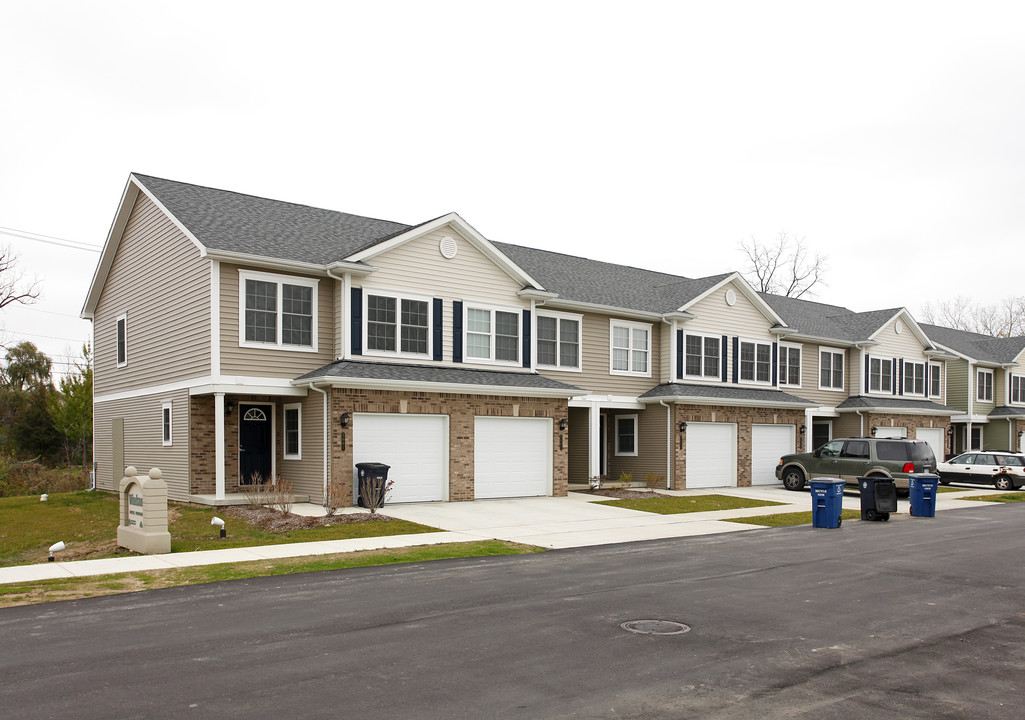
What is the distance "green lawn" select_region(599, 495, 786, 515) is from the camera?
22000mm

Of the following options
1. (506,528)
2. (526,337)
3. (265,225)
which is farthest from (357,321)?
(506,528)

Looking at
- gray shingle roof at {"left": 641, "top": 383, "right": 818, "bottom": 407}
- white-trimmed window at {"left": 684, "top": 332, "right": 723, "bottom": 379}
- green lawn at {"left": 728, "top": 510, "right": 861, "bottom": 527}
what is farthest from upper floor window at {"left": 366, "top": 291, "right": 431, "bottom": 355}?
white-trimmed window at {"left": 684, "top": 332, "right": 723, "bottom": 379}

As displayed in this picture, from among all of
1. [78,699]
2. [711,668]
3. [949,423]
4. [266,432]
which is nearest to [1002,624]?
[711,668]

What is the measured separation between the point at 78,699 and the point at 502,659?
11.1 feet

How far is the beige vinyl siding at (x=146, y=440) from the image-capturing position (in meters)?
21.1

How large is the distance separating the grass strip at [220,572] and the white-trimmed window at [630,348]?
14095 mm

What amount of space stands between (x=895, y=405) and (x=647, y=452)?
14996 millimetres

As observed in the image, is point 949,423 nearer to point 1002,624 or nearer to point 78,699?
point 1002,624

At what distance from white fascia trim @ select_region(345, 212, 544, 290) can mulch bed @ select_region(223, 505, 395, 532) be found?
631cm

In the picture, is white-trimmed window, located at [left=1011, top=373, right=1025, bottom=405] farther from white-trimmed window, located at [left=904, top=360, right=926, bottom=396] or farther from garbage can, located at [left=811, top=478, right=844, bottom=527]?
garbage can, located at [left=811, top=478, right=844, bottom=527]

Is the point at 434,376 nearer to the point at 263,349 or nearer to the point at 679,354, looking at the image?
the point at 263,349

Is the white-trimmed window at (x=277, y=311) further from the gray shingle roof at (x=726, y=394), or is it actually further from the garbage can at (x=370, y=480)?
the gray shingle roof at (x=726, y=394)

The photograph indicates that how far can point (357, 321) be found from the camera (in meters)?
21.2

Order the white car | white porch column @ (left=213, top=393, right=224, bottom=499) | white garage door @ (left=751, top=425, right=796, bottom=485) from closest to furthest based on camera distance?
1. white porch column @ (left=213, top=393, right=224, bottom=499)
2. white garage door @ (left=751, top=425, right=796, bottom=485)
3. the white car
